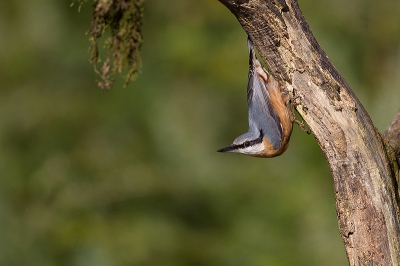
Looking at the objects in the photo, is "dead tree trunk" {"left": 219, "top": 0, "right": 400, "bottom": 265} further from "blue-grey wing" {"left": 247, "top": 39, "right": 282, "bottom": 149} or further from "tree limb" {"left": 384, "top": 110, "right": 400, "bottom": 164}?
"blue-grey wing" {"left": 247, "top": 39, "right": 282, "bottom": 149}

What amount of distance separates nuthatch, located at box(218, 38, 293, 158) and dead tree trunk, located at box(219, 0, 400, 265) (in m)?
1.08

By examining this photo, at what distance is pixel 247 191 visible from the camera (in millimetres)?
6926

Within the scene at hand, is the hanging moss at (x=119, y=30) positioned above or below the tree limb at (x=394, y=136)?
above

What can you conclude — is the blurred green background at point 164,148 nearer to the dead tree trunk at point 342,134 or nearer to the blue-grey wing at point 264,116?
the blue-grey wing at point 264,116

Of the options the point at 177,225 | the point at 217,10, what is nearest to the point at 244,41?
the point at 217,10

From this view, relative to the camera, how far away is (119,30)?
142 inches

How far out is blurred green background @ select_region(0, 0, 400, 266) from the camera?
6.44 m

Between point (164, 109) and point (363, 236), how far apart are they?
182 inches

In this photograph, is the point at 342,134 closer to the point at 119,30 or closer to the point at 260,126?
the point at 260,126

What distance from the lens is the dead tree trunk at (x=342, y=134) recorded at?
9.07 ft

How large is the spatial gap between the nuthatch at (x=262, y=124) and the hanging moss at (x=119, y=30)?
0.95m

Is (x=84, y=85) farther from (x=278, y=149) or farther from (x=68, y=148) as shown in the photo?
(x=278, y=149)

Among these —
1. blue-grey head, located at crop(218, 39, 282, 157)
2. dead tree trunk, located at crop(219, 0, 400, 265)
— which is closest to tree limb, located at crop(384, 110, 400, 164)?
dead tree trunk, located at crop(219, 0, 400, 265)

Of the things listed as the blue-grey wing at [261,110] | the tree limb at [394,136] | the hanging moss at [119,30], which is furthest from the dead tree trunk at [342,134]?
the blue-grey wing at [261,110]
